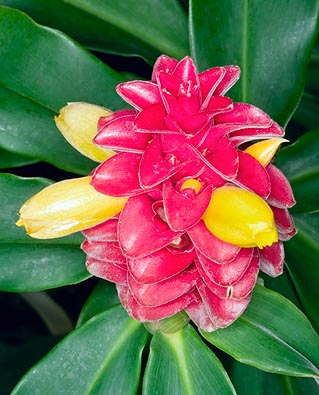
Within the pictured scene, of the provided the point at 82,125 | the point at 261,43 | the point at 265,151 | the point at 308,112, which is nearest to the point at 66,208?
the point at 82,125

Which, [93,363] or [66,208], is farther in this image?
[93,363]

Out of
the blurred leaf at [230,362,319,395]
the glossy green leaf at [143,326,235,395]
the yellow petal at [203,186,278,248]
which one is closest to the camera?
the yellow petal at [203,186,278,248]

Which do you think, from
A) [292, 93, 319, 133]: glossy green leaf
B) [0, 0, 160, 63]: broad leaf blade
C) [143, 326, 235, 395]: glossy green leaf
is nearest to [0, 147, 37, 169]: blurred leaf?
[0, 0, 160, 63]: broad leaf blade

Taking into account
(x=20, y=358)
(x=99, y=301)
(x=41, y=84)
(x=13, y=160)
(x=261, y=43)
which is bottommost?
(x=20, y=358)

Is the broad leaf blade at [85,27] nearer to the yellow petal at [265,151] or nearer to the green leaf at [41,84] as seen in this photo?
the green leaf at [41,84]

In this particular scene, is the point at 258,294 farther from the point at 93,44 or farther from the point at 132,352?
the point at 93,44

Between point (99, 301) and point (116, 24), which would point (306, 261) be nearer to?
point (99, 301)

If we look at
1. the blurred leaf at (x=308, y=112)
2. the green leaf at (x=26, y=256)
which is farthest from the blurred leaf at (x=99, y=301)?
the blurred leaf at (x=308, y=112)

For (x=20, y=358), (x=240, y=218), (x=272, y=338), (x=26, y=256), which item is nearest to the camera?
(x=240, y=218)

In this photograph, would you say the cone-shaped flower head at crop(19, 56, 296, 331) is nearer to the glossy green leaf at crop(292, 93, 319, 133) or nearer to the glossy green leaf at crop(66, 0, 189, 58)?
the glossy green leaf at crop(66, 0, 189, 58)
